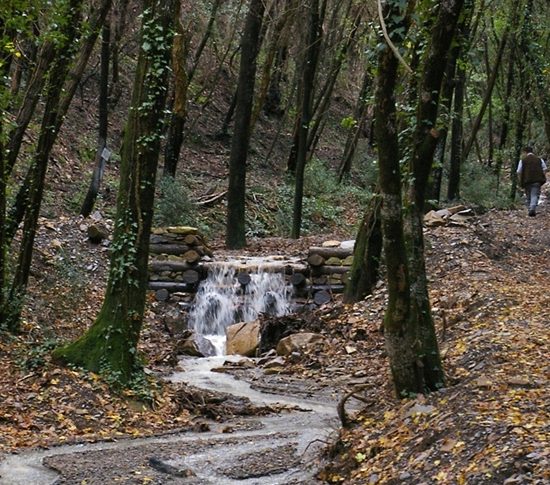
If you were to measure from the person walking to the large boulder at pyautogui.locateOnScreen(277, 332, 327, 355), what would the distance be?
428 inches

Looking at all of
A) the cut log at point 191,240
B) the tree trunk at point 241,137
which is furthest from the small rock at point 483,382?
the tree trunk at point 241,137

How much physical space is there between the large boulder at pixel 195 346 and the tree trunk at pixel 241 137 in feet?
14.1

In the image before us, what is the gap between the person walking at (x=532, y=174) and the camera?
70.3 ft

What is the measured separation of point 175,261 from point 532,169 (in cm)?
1052

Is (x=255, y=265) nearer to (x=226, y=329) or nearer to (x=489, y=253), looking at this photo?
(x=226, y=329)

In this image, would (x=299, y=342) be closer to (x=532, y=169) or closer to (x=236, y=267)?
(x=236, y=267)

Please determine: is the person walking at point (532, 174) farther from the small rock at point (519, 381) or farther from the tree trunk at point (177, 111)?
the small rock at point (519, 381)

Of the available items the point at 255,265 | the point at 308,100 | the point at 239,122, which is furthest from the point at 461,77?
the point at 255,265

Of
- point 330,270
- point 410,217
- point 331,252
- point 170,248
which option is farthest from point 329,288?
point 410,217

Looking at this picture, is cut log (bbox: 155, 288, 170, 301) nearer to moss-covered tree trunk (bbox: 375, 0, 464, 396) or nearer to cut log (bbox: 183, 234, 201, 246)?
cut log (bbox: 183, 234, 201, 246)

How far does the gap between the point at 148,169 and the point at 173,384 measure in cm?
303

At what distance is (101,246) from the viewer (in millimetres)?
16859

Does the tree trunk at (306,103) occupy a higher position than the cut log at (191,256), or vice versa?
the tree trunk at (306,103)

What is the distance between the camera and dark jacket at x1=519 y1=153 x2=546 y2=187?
2139cm
